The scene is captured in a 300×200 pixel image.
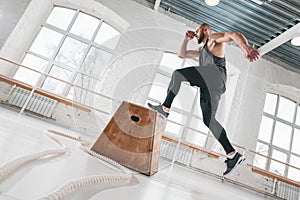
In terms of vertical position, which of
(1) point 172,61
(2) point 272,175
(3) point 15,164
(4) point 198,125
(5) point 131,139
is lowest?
(3) point 15,164

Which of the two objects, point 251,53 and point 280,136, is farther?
point 280,136

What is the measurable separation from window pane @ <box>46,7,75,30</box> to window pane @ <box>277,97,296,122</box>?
552cm

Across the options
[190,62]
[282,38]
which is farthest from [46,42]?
[282,38]

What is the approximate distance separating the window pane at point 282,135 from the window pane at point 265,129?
169 millimetres

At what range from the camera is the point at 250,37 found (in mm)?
4676

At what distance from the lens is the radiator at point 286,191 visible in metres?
4.02

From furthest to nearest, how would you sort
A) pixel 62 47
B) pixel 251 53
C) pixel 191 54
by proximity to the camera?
pixel 62 47 < pixel 191 54 < pixel 251 53

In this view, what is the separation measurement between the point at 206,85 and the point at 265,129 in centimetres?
440

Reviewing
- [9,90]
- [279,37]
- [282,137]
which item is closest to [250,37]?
[279,37]

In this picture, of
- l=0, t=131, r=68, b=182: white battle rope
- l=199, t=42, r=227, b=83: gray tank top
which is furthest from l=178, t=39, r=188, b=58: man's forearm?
l=0, t=131, r=68, b=182: white battle rope

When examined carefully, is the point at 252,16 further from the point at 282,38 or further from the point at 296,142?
the point at 296,142

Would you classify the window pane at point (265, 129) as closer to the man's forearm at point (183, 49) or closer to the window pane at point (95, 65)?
the man's forearm at point (183, 49)

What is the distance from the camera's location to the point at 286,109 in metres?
5.37

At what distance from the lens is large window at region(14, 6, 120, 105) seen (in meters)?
4.19
